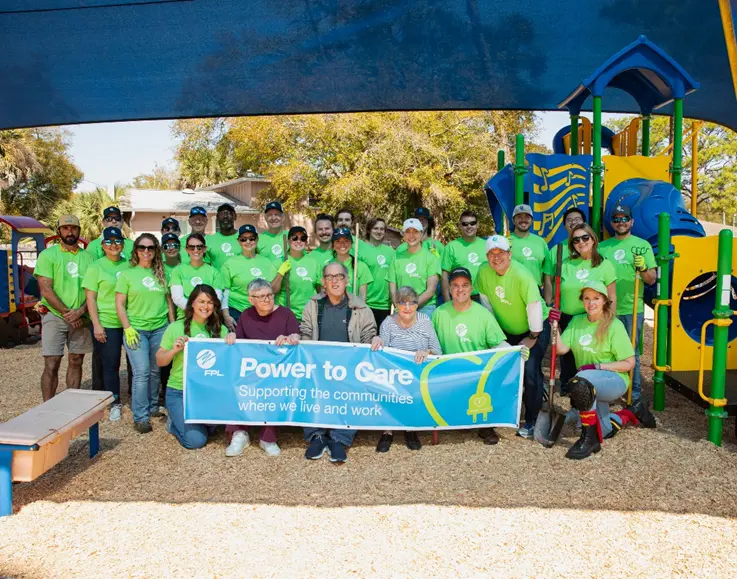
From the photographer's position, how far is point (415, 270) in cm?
574

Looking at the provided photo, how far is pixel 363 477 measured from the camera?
4441mm

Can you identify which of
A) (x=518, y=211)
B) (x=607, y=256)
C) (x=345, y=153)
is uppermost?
(x=345, y=153)

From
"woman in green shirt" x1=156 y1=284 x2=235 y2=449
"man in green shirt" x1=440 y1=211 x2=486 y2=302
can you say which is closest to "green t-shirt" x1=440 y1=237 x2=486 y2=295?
"man in green shirt" x1=440 y1=211 x2=486 y2=302

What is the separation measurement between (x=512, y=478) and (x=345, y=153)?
18.8m

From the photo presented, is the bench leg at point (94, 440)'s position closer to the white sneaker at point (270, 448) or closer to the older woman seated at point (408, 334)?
the white sneaker at point (270, 448)

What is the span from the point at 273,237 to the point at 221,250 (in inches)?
21.7

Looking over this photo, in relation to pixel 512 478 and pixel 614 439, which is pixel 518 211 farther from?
pixel 512 478

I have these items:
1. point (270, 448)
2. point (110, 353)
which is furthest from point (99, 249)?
point (270, 448)

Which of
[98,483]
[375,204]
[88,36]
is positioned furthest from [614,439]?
[375,204]

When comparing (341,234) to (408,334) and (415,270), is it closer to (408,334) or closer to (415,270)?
(415,270)

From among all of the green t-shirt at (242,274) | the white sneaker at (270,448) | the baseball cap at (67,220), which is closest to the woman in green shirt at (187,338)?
the white sneaker at (270,448)

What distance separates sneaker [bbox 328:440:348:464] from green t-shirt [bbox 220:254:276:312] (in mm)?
1628

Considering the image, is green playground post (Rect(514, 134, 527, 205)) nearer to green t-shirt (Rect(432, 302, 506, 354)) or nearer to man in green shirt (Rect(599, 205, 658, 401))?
man in green shirt (Rect(599, 205, 658, 401))

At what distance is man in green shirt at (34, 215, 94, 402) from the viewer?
5.64 metres
